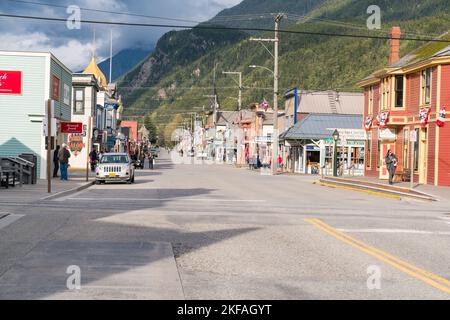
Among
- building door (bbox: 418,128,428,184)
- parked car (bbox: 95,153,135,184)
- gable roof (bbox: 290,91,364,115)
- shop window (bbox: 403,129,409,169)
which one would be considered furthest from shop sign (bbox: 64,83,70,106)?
gable roof (bbox: 290,91,364,115)

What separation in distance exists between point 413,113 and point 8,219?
3013 cm

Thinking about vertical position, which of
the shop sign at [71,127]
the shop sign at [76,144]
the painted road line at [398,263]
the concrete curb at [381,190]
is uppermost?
the shop sign at [71,127]

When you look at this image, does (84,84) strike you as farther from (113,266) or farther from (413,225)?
(113,266)

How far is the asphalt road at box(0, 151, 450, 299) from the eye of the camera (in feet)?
28.8

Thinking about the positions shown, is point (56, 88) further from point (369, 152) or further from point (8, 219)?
point (8, 219)

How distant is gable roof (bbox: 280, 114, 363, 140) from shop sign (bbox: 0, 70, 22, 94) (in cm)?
3263

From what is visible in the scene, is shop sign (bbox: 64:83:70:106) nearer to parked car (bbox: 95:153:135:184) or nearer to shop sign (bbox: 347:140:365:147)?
parked car (bbox: 95:153:135:184)


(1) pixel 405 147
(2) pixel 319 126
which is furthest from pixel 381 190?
(2) pixel 319 126

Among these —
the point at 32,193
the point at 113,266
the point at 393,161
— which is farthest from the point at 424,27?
the point at 113,266

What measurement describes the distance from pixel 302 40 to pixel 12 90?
5665 inches

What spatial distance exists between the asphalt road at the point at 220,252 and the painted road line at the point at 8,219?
2 cm

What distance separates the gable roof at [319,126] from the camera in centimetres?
6653

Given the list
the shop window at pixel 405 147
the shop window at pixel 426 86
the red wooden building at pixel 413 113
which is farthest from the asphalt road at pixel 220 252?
the shop window at pixel 405 147

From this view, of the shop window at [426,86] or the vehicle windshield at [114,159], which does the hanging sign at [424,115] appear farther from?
the vehicle windshield at [114,159]
